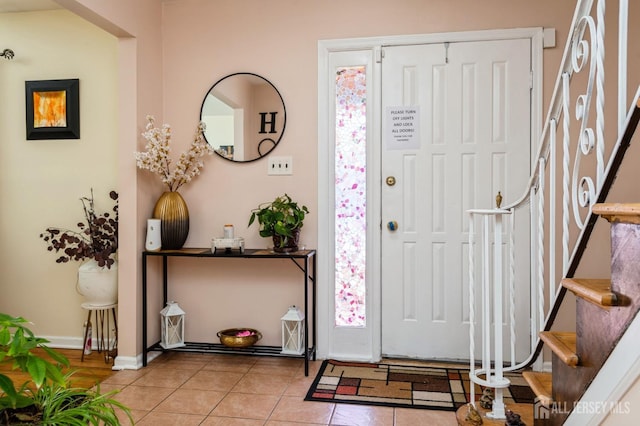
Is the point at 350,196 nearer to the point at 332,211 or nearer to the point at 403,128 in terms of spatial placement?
the point at 332,211

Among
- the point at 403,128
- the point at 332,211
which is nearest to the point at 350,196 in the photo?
the point at 332,211

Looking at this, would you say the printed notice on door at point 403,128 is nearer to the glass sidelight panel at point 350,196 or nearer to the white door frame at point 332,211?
the white door frame at point 332,211

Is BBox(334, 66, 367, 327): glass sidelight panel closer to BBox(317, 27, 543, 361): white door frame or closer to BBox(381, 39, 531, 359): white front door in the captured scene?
BBox(317, 27, 543, 361): white door frame

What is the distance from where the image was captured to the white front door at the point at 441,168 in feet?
9.55

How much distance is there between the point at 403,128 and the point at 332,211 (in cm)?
73

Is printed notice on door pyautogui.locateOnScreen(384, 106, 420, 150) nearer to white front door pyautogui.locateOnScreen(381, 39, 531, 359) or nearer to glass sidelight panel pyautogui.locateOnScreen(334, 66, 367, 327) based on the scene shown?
white front door pyautogui.locateOnScreen(381, 39, 531, 359)

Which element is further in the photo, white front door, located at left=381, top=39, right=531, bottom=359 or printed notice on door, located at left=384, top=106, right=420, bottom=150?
printed notice on door, located at left=384, top=106, right=420, bottom=150

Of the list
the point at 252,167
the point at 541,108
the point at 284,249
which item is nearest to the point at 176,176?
the point at 252,167

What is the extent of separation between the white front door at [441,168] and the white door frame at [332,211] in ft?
0.17

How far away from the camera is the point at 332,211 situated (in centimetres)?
310

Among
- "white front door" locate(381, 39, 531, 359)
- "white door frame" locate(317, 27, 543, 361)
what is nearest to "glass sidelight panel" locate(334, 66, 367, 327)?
"white door frame" locate(317, 27, 543, 361)

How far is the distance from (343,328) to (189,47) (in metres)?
2.26

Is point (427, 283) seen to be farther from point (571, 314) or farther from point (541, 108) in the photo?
point (541, 108)

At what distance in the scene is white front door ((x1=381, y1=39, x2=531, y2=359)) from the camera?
291 cm
